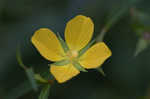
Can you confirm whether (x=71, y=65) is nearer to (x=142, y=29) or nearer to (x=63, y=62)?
(x=63, y=62)

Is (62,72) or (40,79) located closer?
(62,72)

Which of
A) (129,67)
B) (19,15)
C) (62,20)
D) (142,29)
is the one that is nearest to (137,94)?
(129,67)

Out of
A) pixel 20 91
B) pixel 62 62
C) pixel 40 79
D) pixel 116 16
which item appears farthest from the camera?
pixel 116 16

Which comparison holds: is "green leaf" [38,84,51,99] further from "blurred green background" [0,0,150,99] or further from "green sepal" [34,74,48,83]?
"blurred green background" [0,0,150,99]

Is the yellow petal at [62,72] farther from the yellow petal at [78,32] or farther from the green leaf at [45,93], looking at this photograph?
the yellow petal at [78,32]

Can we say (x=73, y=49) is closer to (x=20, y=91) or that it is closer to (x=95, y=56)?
(x=95, y=56)

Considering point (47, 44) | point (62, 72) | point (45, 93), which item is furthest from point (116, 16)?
point (45, 93)

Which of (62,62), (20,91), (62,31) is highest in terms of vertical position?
(62,62)
